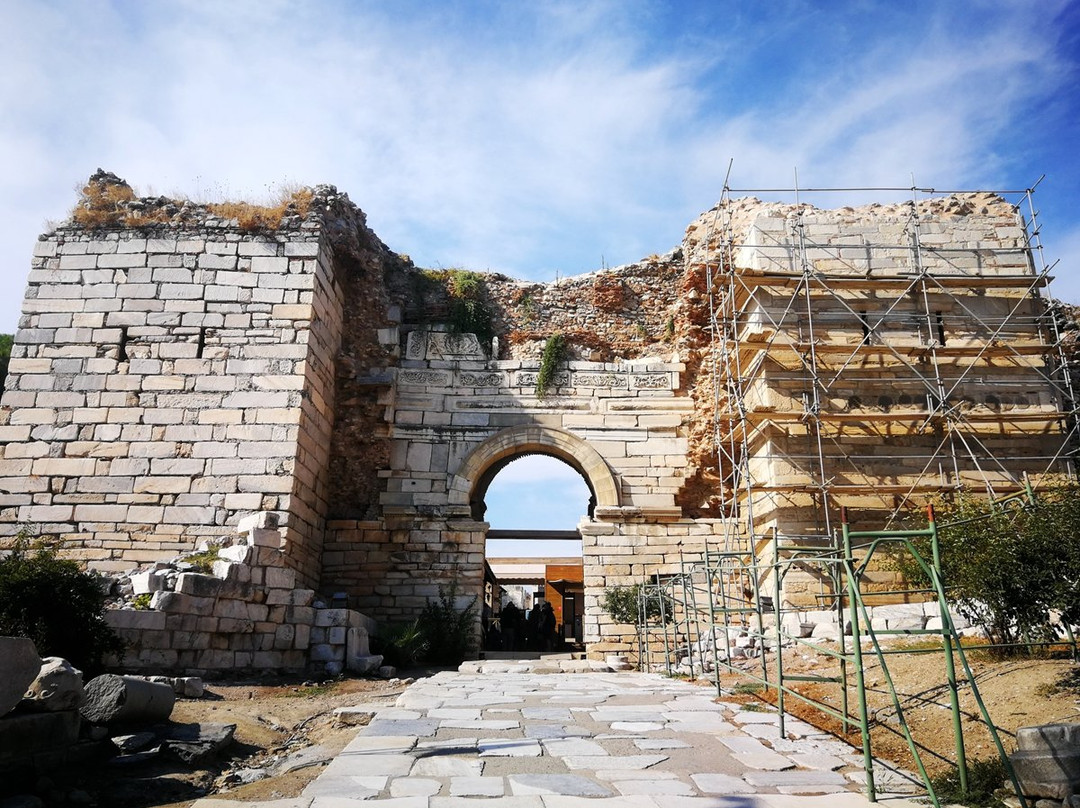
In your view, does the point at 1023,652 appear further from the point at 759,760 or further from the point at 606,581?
the point at 606,581

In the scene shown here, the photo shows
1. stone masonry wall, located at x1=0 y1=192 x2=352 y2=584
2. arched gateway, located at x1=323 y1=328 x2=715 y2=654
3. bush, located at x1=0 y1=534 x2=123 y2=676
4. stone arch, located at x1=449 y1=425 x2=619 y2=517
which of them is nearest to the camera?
bush, located at x1=0 y1=534 x2=123 y2=676

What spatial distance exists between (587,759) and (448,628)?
7.55 meters

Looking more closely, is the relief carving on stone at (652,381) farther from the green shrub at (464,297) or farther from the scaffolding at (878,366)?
the green shrub at (464,297)

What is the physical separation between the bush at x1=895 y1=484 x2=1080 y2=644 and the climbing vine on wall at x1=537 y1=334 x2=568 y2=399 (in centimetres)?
764

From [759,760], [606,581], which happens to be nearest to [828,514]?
[606,581]

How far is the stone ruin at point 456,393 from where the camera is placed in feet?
36.7

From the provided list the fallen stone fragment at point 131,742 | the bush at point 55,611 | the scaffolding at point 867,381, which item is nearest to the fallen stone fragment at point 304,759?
the fallen stone fragment at point 131,742

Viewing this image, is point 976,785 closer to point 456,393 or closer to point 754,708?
point 754,708

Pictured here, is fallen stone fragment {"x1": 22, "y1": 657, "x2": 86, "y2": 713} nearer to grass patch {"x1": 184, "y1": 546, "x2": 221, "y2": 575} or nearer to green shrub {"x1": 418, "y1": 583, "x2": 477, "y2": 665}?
grass patch {"x1": 184, "y1": 546, "x2": 221, "y2": 575}

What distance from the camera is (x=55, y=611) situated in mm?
7027

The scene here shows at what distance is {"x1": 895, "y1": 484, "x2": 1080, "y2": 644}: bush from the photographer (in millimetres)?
5996

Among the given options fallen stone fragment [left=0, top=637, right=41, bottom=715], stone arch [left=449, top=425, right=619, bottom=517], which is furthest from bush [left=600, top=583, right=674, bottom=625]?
fallen stone fragment [left=0, top=637, right=41, bottom=715]

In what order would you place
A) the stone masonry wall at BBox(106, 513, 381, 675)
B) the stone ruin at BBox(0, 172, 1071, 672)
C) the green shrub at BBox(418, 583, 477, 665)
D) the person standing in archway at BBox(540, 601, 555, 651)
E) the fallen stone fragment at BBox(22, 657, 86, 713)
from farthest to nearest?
the person standing in archway at BBox(540, 601, 555, 651) → the green shrub at BBox(418, 583, 477, 665) → the stone ruin at BBox(0, 172, 1071, 672) → the stone masonry wall at BBox(106, 513, 381, 675) → the fallen stone fragment at BBox(22, 657, 86, 713)

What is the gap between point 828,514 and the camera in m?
11.6
